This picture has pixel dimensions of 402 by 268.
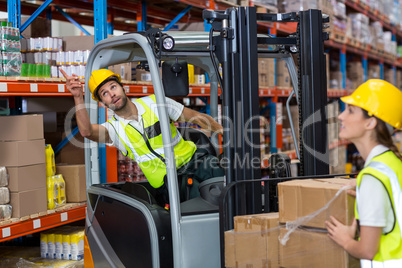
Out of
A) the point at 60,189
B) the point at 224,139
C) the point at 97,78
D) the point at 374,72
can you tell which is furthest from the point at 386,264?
the point at 374,72

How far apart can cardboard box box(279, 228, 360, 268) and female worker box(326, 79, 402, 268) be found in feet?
0.25

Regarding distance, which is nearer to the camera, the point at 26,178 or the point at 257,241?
the point at 257,241

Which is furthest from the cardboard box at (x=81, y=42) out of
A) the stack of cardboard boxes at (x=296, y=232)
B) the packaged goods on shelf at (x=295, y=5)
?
the packaged goods on shelf at (x=295, y=5)

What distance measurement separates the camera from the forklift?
9.66 feet

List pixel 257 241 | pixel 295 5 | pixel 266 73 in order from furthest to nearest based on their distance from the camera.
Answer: pixel 295 5
pixel 266 73
pixel 257 241

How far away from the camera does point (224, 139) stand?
3.08 m

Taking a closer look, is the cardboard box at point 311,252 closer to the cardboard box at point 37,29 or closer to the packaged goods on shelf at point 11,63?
the packaged goods on shelf at point 11,63

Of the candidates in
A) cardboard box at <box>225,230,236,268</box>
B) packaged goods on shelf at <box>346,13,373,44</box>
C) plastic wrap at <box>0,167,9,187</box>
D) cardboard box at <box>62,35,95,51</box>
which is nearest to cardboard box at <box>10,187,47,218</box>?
plastic wrap at <box>0,167,9,187</box>

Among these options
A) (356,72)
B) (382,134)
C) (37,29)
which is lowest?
(382,134)

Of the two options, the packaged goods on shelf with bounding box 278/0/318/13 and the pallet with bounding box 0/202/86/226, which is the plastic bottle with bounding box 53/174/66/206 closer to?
the pallet with bounding box 0/202/86/226

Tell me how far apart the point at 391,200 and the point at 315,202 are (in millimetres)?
390

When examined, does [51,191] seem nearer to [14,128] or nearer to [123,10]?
[14,128]

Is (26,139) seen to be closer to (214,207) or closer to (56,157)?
(56,157)

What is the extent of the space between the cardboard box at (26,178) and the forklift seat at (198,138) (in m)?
1.22
